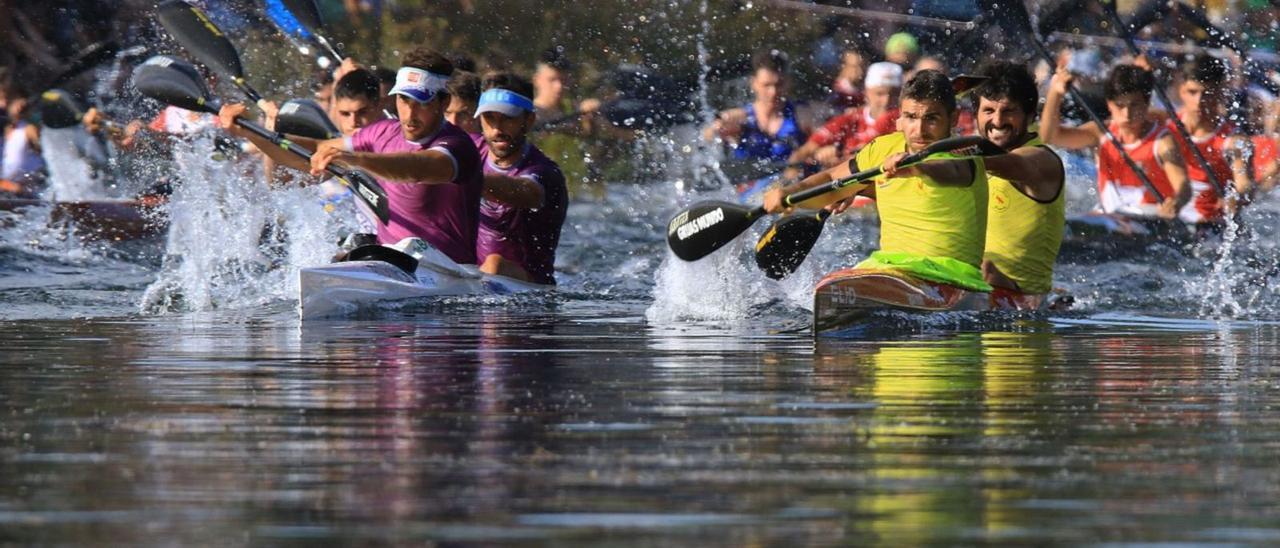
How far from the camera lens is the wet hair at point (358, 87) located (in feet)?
41.1

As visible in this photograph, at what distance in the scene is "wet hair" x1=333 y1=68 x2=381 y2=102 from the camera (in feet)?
41.1

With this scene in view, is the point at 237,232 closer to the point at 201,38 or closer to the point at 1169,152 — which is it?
the point at 201,38

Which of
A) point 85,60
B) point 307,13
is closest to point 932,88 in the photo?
point 307,13

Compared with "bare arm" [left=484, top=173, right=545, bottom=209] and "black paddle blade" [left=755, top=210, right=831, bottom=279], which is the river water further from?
"bare arm" [left=484, top=173, right=545, bottom=209]

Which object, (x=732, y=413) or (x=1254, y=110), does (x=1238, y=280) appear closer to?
(x=1254, y=110)

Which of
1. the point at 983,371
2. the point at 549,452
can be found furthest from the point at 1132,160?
the point at 549,452

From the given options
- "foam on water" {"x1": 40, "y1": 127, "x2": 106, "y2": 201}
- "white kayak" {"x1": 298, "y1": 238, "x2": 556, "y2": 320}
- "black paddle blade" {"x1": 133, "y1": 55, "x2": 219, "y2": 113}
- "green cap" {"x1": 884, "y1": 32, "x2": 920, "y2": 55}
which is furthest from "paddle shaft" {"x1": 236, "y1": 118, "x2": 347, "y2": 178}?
"foam on water" {"x1": 40, "y1": 127, "x2": 106, "y2": 201}

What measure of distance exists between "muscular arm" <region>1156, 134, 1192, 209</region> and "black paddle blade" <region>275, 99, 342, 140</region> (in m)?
5.99

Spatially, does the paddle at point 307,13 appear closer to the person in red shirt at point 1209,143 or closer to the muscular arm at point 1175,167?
the muscular arm at point 1175,167

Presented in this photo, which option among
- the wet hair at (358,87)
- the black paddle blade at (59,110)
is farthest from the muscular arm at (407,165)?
the black paddle blade at (59,110)

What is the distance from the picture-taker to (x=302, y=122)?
12.0 m

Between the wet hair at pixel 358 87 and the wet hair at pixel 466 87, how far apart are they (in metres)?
0.49

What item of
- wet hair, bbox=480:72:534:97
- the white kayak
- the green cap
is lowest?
the white kayak

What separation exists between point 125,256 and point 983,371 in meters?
9.62
